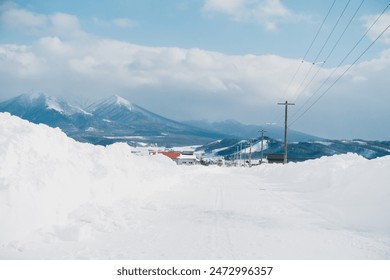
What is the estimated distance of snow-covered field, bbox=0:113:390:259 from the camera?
737 cm

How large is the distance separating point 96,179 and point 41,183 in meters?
3.99

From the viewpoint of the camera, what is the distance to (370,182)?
15.0 meters

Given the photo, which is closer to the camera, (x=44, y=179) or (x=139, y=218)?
(x=44, y=179)

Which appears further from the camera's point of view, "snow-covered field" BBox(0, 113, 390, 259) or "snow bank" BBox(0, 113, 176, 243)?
"snow bank" BBox(0, 113, 176, 243)

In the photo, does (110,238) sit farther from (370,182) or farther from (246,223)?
(370,182)

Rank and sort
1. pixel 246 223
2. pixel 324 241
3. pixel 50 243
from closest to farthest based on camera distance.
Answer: pixel 50 243
pixel 324 241
pixel 246 223

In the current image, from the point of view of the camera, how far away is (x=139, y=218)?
421 inches

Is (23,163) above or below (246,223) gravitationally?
above

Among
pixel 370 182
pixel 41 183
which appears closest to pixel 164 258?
pixel 41 183

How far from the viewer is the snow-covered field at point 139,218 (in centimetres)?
737

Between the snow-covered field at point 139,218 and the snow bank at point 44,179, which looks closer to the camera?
the snow-covered field at point 139,218

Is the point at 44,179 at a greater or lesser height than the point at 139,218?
greater
